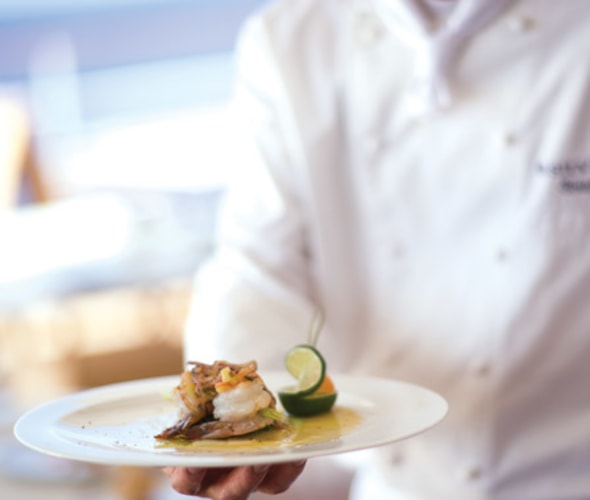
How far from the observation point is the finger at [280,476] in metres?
1.33

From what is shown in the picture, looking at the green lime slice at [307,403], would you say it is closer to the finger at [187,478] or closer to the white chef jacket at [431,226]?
the finger at [187,478]

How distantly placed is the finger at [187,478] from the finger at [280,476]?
0.07 m

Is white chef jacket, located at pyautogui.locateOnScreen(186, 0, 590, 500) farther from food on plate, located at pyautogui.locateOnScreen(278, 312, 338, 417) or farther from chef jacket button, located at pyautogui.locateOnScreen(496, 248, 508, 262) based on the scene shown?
food on plate, located at pyautogui.locateOnScreen(278, 312, 338, 417)

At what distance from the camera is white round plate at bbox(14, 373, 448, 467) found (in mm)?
1161

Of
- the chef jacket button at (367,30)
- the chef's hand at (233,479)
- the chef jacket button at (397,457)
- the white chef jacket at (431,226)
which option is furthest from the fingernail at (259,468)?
the chef jacket button at (367,30)

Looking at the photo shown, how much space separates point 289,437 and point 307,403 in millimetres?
98

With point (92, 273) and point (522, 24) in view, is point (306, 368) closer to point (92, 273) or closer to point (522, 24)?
point (522, 24)

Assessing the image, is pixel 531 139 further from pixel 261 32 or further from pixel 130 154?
pixel 130 154

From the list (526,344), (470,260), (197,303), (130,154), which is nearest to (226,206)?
(197,303)

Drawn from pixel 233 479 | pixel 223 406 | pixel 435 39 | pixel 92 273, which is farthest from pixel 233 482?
pixel 92 273

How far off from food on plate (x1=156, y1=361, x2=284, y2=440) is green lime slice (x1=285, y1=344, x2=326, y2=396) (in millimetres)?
43

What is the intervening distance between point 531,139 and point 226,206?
1.88 feet

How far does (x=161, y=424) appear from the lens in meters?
1.42

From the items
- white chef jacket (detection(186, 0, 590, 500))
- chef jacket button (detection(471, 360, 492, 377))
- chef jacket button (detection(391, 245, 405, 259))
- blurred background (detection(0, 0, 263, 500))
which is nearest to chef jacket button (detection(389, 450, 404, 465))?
white chef jacket (detection(186, 0, 590, 500))
